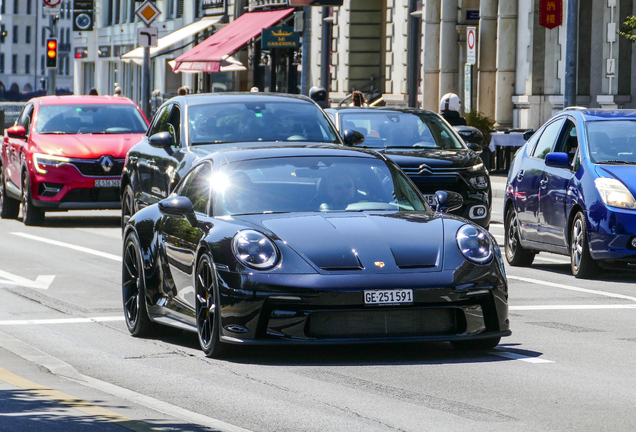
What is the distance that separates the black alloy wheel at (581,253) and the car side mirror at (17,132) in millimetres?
9225

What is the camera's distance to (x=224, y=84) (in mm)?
55625

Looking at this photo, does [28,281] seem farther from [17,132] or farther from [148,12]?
[148,12]

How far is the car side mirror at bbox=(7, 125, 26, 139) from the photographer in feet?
64.0

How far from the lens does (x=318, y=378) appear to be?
7.65 meters

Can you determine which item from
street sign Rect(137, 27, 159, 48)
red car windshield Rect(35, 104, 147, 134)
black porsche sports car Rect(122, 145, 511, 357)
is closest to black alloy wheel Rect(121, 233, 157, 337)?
black porsche sports car Rect(122, 145, 511, 357)

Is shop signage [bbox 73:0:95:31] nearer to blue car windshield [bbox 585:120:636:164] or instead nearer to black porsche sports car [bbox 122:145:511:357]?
blue car windshield [bbox 585:120:636:164]

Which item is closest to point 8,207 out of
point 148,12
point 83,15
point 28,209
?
point 28,209

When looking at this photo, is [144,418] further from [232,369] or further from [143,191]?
[143,191]

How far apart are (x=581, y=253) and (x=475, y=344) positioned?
4.73 meters

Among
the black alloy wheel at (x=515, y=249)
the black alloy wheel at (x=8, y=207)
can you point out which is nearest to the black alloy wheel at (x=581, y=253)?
the black alloy wheel at (x=515, y=249)

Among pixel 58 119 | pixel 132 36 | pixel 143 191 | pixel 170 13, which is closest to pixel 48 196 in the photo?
pixel 58 119

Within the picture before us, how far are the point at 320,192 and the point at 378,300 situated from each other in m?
1.27

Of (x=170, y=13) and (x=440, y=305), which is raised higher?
A: (x=170, y=13)

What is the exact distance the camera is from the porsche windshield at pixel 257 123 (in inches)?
547
